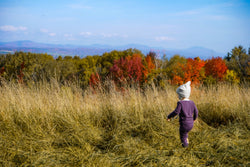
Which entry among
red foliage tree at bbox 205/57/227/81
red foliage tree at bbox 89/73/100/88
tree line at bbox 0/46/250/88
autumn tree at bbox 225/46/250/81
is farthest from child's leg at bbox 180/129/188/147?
red foliage tree at bbox 205/57/227/81

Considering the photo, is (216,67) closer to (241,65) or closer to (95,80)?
(241,65)

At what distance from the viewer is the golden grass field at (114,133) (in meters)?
2.79

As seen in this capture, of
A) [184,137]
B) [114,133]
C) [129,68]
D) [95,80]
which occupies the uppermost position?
[129,68]

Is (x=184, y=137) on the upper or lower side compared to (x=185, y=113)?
lower

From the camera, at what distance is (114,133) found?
3.66m

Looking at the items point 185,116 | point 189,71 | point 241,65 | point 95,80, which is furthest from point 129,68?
point 185,116

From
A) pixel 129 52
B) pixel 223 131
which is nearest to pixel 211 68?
pixel 129 52

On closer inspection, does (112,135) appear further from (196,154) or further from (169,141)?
(196,154)

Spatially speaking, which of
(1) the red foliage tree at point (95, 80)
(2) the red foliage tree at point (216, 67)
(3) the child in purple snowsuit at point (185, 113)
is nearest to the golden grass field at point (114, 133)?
(3) the child in purple snowsuit at point (185, 113)

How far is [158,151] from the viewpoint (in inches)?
118

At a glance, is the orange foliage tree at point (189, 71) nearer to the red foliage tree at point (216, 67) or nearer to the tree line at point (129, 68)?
the tree line at point (129, 68)

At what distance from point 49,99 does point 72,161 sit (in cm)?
212

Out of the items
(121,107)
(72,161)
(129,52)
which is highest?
(129,52)

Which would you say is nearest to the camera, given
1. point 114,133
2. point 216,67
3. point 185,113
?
point 185,113
